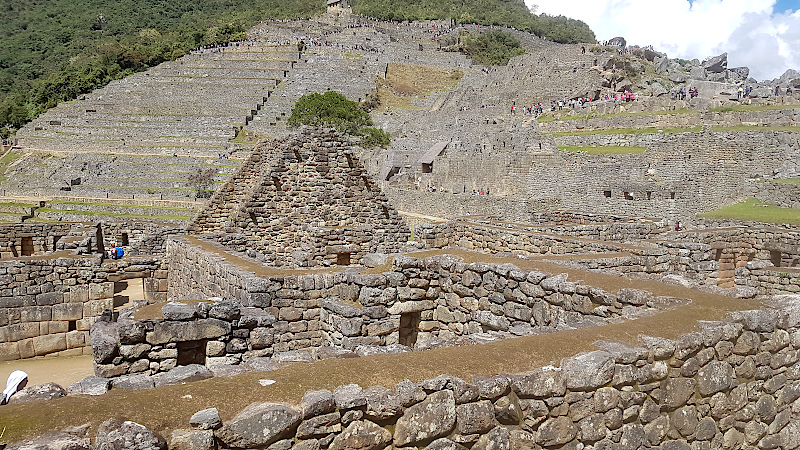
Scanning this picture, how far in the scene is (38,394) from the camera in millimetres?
2990

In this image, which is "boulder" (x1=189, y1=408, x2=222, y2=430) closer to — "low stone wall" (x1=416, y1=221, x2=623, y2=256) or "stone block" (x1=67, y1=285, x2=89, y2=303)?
"low stone wall" (x1=416, y1=221, x2=623, y2=256)

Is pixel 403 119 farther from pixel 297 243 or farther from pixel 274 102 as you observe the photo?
pixel 297 243

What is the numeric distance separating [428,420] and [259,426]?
991mm

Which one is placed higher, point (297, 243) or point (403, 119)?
point (403, 119)

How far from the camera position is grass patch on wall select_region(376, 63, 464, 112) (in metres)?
70.8

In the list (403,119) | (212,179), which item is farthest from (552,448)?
(403,119)

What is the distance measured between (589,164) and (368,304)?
2470 centimetres

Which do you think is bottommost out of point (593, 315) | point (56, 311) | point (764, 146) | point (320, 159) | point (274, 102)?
point (56, 311)

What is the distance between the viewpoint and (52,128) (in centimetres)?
5094

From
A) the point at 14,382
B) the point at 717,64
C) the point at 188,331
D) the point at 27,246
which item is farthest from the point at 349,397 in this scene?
the point at 717,64

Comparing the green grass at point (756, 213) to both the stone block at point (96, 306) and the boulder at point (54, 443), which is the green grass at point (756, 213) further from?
the boulder at point (54, 443)

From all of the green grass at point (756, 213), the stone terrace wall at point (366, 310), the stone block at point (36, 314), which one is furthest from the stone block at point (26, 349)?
the green grass at point (756, 213)

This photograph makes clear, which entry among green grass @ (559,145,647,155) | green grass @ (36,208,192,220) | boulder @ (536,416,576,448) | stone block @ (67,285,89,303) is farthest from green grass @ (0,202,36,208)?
boulder @ (536,416,576,448)

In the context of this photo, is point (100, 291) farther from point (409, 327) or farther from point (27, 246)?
point (27, 246)
